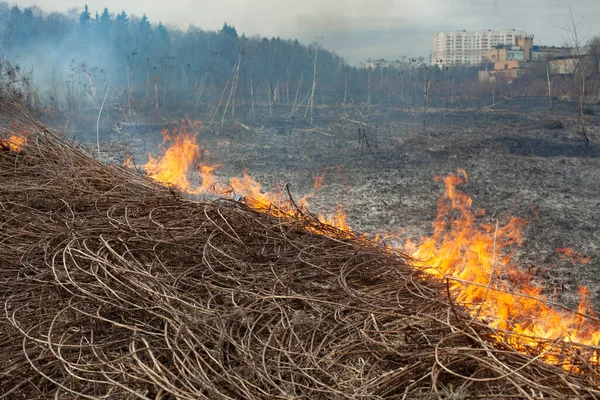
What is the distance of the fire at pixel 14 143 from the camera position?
282 inches

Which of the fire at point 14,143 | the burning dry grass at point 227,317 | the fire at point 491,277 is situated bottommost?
the fire at point 491,277

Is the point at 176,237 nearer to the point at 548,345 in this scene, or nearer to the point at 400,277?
the point at 400,277

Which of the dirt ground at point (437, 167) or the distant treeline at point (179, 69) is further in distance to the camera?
the distant treeline at point (179, 69)

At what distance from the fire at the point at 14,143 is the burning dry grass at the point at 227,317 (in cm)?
192

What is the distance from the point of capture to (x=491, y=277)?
144 inches

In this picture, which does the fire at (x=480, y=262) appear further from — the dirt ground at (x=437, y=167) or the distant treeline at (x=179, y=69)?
the distant treeline at (x=179, y=69)

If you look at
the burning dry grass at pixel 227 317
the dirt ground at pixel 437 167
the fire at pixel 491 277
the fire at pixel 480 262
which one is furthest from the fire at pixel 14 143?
the fire at pixel 491 277

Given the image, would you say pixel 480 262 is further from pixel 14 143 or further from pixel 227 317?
pixel 14 143

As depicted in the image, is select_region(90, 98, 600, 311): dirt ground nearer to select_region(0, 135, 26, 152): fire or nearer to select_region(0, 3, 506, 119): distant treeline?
select_region(0, 135, 26, 152): fire

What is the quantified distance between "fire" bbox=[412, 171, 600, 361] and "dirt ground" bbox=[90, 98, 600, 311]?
0.18m

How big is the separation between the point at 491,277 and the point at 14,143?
647 cm

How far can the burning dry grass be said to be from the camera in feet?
9.34

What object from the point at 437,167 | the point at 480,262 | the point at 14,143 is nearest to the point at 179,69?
the point at 437,167

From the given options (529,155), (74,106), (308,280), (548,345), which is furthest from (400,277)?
(74,106)
